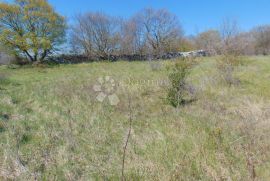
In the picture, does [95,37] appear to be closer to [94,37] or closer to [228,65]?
[94,37]

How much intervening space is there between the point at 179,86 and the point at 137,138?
10.4ft

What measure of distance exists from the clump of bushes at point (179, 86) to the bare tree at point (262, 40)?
3306cm

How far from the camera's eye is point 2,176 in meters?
3.35

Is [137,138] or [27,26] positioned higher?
[27,26]

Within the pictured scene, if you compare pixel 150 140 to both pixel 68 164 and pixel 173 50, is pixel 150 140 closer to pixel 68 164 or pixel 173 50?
pixel 68 164

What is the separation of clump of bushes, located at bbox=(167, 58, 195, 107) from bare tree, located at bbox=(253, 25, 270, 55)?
33058 mm

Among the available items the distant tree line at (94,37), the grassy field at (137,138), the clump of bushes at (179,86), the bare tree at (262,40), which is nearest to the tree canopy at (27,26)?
the distant tree line at (94,37)

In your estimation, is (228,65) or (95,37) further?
(95,37)

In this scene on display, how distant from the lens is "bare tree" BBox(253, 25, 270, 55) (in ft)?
119

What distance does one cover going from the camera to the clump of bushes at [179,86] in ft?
22.7

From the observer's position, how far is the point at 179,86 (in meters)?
7.18

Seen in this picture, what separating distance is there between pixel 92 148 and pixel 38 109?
3059mm

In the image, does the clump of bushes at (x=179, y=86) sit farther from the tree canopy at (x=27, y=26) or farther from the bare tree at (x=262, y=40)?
the bare tree at (x=262, y=40)

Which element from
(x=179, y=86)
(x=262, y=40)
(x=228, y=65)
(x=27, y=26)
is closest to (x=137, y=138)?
(x=179, y=86)
